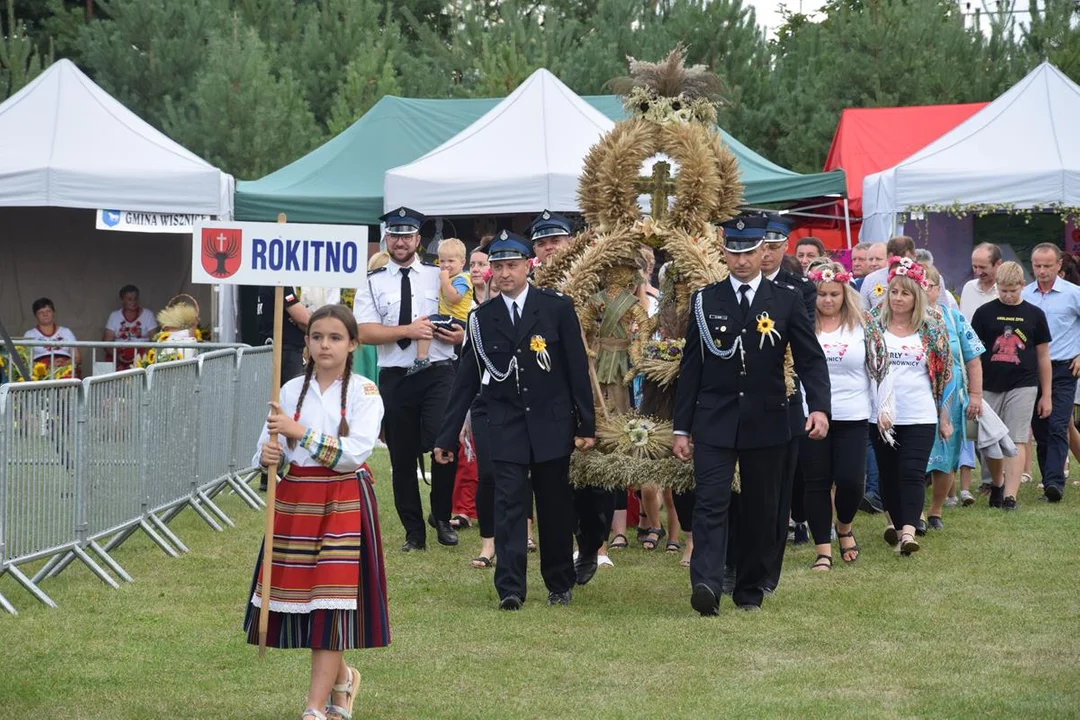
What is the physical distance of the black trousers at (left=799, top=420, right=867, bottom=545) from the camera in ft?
33.3

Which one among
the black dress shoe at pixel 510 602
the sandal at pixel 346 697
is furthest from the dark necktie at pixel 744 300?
the sandal at pixel 346 697

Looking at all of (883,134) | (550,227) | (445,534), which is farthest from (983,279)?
(883,134)

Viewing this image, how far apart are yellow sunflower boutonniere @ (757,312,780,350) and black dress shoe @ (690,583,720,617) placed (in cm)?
124

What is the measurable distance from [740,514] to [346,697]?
2996 millimetres

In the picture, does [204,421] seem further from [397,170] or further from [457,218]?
[457,218]

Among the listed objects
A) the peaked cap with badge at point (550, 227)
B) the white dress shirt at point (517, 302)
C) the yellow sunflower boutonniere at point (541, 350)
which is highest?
the peaked cap with badge at point (550, 227)

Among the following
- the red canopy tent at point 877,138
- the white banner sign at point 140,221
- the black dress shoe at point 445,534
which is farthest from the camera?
the red canopy tent at point 877,138

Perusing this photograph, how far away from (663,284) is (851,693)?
11.3 feet

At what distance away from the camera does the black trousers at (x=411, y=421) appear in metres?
10.7

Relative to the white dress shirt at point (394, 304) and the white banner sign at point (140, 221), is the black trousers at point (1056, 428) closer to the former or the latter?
the white dress shirt at point (394, 304)

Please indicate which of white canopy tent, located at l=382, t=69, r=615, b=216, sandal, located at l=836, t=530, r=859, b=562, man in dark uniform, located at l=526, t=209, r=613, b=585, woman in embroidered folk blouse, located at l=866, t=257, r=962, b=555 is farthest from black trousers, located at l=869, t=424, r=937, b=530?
white canopy tent, located at l=382, t=69, r=615, b=216

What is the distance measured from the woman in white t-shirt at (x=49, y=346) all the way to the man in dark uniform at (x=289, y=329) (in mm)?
1851

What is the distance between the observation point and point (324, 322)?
20.6 feet

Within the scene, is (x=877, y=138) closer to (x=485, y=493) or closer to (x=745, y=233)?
(x=485, y=493)
